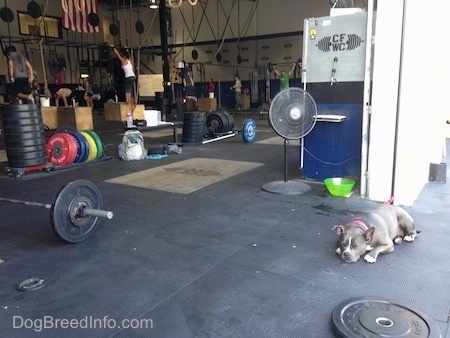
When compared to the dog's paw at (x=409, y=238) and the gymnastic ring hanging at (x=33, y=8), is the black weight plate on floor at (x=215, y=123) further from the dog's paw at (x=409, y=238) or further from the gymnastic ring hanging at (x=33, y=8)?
the gymnastic ring hanging at (x=33, y=8)

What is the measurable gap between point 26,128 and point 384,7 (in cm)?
321

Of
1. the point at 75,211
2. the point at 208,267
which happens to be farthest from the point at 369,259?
the point at 75,211

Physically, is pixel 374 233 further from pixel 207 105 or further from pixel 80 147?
pixel 207 105

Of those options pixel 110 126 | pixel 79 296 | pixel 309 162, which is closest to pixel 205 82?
pixel 110 126

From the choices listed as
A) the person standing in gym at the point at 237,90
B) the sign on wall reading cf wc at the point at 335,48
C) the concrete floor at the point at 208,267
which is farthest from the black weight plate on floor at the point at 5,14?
the sign on wall reading cf wc at the point at 335,48

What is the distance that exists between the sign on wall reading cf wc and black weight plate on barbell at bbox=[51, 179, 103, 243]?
2.00 m

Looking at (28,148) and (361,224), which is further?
(28,148)

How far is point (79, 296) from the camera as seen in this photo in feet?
5.41

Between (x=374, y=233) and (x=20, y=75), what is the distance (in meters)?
6.77

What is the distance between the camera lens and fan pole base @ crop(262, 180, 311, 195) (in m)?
3.13

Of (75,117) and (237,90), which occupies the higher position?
(237,90)

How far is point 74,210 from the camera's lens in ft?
6.98

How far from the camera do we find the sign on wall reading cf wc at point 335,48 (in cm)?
293

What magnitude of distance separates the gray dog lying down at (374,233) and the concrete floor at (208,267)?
0.05 metres
